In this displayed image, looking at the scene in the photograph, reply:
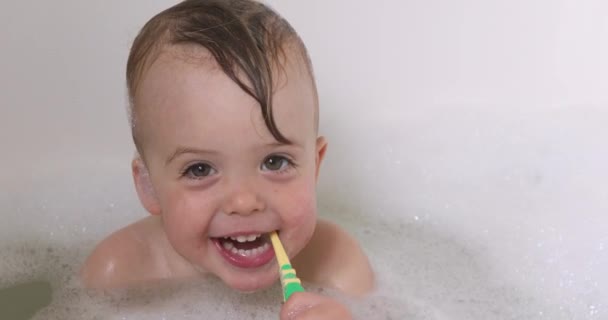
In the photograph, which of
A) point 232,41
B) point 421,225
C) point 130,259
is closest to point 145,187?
point 130,259

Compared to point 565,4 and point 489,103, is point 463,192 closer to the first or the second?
point 489,103

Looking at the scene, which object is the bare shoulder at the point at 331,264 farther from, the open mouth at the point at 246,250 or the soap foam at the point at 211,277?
the open mouth at the point at 246,250

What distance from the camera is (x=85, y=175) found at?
1.38m

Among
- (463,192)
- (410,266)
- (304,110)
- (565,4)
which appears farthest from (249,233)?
(565,4)

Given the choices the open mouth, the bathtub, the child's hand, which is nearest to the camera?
the child's hand

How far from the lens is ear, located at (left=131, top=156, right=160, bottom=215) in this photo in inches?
Answer: 40.6

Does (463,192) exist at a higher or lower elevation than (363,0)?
lower

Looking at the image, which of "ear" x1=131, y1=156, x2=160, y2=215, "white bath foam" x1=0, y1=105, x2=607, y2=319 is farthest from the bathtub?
"ear" x1=131, y1=156, x2=160, y2=215

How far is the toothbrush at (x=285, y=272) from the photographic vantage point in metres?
0.89

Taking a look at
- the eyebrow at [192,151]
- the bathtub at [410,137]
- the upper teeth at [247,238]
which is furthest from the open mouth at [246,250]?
the bathtub at [410,137]

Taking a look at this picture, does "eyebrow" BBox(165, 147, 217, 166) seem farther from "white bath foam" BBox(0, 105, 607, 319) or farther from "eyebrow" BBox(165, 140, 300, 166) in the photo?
"white bath foam" BBox(0, 105, 607, 319)

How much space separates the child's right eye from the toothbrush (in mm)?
93

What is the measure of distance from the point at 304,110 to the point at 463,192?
20.2 inches

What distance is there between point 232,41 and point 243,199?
158mm
